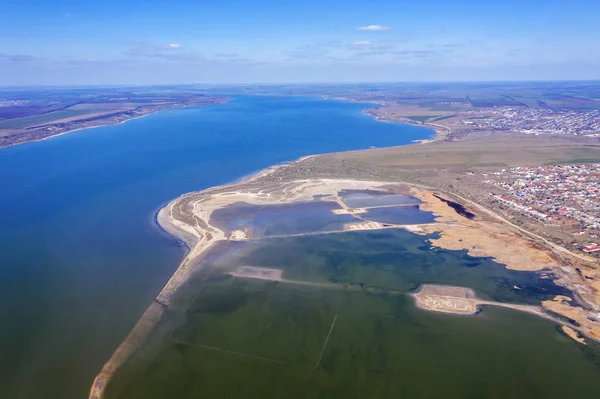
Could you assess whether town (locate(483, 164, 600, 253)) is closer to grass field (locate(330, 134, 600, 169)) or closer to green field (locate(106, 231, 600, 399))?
grass field (locate(330, 134, 600, 169))

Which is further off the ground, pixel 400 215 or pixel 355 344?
pixel 400 215

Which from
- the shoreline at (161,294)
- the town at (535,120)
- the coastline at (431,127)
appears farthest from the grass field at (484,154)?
the shoreline at (161,294)

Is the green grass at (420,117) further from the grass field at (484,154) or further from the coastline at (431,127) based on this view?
the grass field at (484,154)

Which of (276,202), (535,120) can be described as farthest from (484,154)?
(535,120)

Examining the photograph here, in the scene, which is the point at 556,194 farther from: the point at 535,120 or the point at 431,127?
the point at 535,120

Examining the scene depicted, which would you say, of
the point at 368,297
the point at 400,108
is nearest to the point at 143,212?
the point at 368,297
